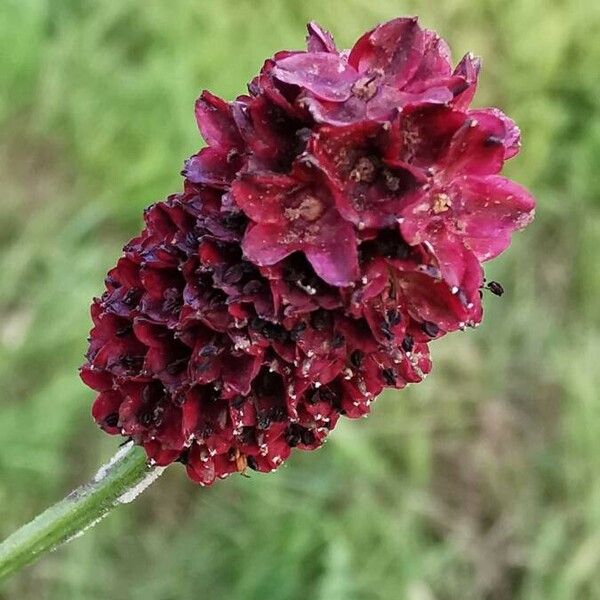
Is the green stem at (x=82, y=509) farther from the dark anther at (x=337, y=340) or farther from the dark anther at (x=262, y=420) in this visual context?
the dark anther at (x=337, y=340)

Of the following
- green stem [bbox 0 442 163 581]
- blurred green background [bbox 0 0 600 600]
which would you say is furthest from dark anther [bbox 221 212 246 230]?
blurred green background [bbox 0 0 600 600]

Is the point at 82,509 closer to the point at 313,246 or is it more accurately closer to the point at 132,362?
the point at 132,362

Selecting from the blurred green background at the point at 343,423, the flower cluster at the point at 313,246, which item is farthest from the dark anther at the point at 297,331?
the blurred green background at the point at 343,423

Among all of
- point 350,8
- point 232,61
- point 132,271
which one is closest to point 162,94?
point 232,61

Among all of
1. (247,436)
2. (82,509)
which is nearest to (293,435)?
(247,436)

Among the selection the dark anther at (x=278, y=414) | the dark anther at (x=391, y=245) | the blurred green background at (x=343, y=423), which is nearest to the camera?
the dark anther at (x=391, y=245)

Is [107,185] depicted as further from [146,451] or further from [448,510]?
[146,451]
